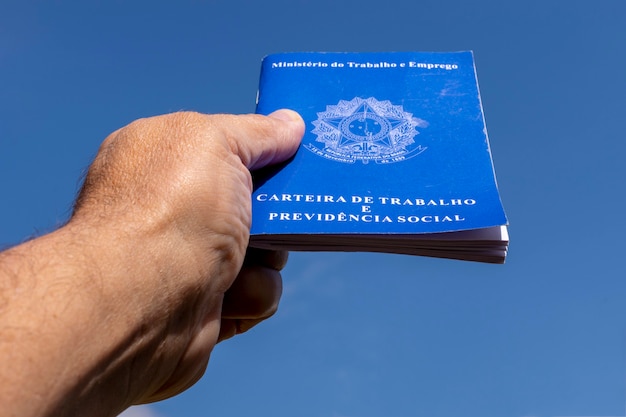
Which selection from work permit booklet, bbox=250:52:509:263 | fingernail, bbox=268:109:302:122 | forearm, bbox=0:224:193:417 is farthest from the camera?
fingernail, bbox=268:109:302:122

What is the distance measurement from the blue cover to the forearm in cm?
72

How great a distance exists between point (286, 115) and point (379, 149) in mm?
398

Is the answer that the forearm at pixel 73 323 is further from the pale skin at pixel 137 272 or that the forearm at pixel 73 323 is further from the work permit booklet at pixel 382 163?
the work permit booklet at pixel 382 163

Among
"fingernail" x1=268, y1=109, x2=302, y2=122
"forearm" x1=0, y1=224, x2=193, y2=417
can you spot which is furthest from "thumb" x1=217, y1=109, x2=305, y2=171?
"forearm" x1=0, y1=224, x2=193, y2=417

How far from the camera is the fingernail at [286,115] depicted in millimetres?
2895

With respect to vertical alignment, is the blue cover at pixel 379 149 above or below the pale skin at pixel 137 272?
above

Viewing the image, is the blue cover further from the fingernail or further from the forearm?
the forearm

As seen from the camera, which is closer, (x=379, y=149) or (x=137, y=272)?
(x=137, y=272)

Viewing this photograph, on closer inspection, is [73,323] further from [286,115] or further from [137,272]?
[286,115]

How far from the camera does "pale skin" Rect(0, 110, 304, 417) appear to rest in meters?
1.58

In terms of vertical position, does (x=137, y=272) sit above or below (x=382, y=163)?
below

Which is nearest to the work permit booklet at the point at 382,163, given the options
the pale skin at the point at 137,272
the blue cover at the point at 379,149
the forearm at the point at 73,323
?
the blue cover at the point at 379,149

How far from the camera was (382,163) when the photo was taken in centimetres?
282

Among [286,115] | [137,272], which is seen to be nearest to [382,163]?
[286,115]
